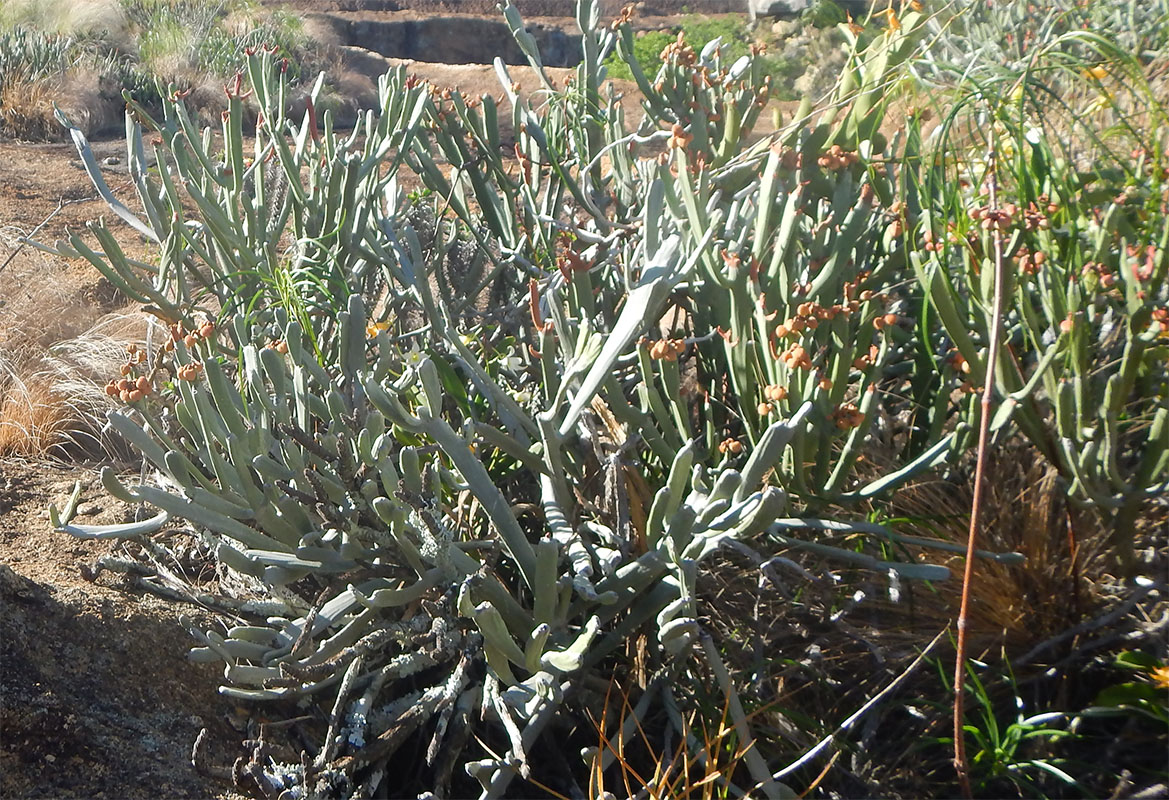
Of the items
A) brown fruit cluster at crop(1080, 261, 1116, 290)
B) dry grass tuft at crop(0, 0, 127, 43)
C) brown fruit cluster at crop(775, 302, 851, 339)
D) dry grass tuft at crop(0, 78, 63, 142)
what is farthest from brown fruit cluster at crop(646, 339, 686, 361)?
dry grass tuft at crop(0, 0, 127, 43)

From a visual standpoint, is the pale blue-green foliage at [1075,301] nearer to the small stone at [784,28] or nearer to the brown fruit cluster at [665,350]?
the brown fruit cluster at [665,350]

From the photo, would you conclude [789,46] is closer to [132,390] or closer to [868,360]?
[868,360]

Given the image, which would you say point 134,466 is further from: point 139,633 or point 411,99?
point 411,99

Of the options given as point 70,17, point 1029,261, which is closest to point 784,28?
point 70,17

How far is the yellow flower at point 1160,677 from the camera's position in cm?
165

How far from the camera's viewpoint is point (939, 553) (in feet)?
6.45

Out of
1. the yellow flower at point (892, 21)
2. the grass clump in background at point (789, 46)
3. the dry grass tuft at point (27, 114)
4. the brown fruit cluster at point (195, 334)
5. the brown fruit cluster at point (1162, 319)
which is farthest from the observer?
the grass clump in background at point (789, 46)

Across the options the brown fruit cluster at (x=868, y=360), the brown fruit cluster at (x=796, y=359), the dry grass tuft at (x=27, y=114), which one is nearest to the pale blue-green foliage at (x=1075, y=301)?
the brown fruit cluster at (x=868, y=360)

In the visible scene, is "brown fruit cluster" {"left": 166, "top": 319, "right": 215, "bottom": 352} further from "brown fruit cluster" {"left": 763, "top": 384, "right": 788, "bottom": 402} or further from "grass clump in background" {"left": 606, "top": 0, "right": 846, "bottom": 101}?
"grass clump in background" {"left": 606, "top": 0, "right": 846, "bottom": 101}

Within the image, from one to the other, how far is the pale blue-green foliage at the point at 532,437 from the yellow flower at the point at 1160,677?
1.40 feet

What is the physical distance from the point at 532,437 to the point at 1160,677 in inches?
44.6

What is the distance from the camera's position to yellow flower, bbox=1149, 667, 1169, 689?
1.65 meters

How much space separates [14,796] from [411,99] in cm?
170

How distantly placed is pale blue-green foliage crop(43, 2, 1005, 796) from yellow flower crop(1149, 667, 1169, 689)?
0.43 metres
